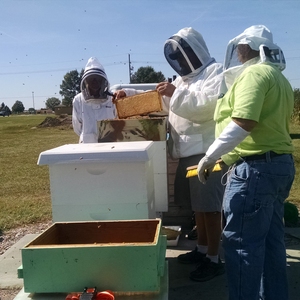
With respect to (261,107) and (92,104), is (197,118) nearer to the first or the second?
(261,107)

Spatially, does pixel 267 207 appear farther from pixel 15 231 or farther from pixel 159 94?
pixel 15 231

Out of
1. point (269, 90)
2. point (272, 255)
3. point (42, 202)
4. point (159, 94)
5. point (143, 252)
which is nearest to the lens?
point (143, 252)

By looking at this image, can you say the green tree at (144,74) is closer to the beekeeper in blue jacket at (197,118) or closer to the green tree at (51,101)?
the green tree at (51,101)

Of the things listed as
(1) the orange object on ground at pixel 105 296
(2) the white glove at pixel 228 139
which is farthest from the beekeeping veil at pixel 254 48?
(1) the orange object on ground at pixel 105 296

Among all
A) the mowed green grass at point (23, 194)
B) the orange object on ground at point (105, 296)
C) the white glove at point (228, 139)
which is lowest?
the mowed green grass at point (23, 194)

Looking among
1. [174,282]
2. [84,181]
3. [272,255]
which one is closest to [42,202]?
[174,282]

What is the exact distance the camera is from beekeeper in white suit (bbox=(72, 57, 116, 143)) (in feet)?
13.0

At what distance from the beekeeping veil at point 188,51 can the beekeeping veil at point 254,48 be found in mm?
684

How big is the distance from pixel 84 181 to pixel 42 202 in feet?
13.3

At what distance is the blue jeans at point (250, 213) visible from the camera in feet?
7.43

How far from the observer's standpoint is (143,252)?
6.34 ft

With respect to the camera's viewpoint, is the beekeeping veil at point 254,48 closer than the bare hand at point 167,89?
Yes

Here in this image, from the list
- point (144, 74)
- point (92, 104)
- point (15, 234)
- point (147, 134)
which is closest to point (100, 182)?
point (147, 134)

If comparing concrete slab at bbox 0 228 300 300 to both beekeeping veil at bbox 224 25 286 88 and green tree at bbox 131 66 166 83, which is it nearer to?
beekeeping veil at bbox 224 25 286 88
